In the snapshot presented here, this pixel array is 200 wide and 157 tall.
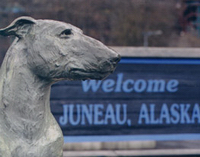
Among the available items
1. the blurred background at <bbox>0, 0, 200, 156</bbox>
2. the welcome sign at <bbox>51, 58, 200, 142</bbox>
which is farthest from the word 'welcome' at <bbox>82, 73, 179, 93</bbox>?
the blurred background at <bbox>0, 0, 200, 156</bbox>

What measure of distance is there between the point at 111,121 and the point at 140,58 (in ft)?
2.98

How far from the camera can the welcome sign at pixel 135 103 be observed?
18.1 ft

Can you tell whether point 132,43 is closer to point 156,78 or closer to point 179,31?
point 179,31

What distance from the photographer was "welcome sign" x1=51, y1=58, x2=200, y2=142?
18.1ft

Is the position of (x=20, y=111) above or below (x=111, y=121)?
above

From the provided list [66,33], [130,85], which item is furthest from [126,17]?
[66,33]

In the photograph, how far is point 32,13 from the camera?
12.6m

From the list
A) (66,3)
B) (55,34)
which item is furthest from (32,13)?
(55,34)

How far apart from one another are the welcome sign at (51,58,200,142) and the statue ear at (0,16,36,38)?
345 centimetres

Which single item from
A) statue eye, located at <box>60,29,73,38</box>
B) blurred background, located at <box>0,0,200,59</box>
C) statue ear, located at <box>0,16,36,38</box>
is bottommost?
blurred background, located at <box>0,0,200,59</box>

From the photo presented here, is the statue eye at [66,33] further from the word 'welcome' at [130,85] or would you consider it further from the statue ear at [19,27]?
the word 'welcome' at [130,85]

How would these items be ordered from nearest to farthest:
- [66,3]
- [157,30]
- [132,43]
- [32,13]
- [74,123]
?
[74,123], [32,13], [66,3], [132,43], [157,30]

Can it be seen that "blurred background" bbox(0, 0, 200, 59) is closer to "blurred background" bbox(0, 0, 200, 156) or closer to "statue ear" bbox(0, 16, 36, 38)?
"blurred background" bbox(0, 0, 200, 156)

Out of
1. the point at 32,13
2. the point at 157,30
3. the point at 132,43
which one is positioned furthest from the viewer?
the point at 157,30
